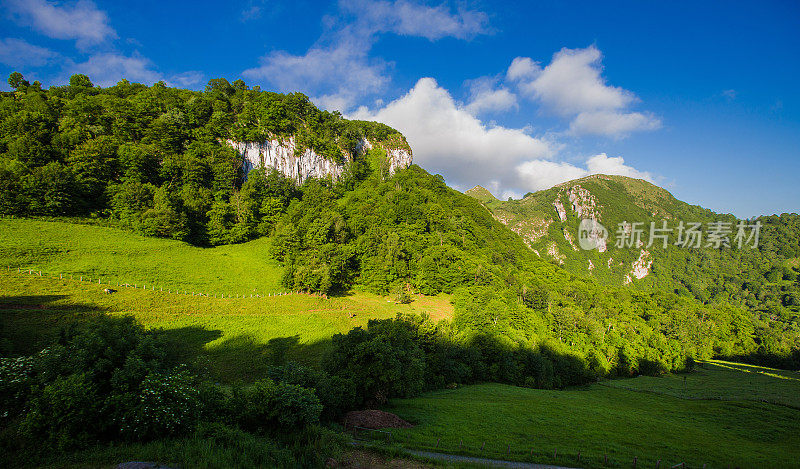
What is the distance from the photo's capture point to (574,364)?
53.6 meters

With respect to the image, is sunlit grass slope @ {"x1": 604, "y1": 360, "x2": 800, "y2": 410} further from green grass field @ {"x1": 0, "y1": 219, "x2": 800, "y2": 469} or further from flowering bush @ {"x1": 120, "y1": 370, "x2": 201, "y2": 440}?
flowering bush @ {"x1": 120, "y1": 370, "x2": 201, "y2": 440}

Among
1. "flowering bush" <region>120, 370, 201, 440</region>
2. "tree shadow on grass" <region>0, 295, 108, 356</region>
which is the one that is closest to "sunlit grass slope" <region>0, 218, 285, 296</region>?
"tree shadow on grass" <region>0, 295, 108, 356</region>

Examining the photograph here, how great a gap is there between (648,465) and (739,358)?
107564 millimetres

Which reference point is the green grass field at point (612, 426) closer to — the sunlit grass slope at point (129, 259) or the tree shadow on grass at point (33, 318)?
the tree shadow on grass at point (33, 318)

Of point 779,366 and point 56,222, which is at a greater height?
point 56,222

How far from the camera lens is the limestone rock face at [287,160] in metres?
90.9

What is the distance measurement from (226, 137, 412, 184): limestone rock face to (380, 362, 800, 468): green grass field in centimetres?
8596

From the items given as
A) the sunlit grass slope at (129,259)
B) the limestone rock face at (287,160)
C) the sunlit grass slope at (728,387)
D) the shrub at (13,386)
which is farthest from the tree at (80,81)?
the sunlit grass slope at (728,387)

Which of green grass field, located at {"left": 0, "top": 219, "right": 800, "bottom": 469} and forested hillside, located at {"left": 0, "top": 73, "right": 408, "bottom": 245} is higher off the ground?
forested hillside, located at {"left": 0, "top": 73, "right": 408, "bottom": 245}

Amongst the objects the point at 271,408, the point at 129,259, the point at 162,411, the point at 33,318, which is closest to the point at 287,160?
the point at 129,259

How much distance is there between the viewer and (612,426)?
2516cm

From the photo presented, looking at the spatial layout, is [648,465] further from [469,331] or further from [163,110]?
[163,110]

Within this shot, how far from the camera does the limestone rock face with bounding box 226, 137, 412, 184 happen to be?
9094 cm

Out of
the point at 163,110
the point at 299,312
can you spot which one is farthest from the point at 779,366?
the point at 163,110
